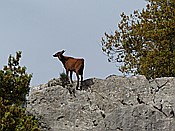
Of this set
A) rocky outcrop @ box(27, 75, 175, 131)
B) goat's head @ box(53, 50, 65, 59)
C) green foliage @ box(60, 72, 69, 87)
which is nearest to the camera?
rocky outcrop @ box(27, 75, 175, 131)

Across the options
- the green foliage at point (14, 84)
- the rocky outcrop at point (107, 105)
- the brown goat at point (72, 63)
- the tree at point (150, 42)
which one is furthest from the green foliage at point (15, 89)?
the tree at point (150, 42)

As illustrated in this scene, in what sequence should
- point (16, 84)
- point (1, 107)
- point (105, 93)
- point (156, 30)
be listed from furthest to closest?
point (156, 30) < point (105, 93) < point (16, 84) < point (1, 107)

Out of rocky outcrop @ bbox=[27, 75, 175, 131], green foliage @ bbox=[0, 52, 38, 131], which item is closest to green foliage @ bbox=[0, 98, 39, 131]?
green foliage @ bbox=[0, 52, 38, 131]

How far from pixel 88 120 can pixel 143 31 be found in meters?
7.42

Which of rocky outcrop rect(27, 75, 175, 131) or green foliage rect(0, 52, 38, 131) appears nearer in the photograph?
green foliage rect(0, 52, 38, 131)

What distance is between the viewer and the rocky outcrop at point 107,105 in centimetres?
856

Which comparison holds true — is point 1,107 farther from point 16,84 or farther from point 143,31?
point 143,31

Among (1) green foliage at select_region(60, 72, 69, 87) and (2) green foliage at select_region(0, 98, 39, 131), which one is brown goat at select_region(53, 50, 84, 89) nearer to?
(1) green foliage at select_region(60, 72, 69, 87)

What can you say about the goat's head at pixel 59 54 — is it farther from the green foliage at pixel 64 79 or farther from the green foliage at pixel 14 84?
the green foliage at pixel 14 84

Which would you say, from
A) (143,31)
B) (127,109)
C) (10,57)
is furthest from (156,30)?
(10,57)

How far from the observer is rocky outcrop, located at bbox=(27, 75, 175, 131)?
856cm

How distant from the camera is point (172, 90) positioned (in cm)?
955

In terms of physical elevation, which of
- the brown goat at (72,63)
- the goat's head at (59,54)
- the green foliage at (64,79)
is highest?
the goat's head at (59,54)

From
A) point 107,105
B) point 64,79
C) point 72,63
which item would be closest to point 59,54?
point 72,63
